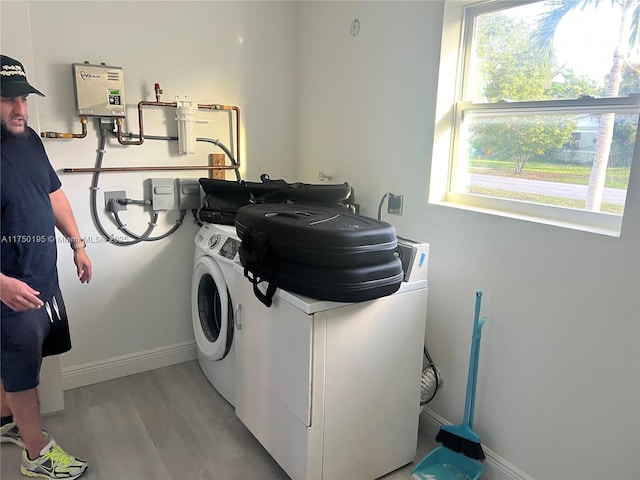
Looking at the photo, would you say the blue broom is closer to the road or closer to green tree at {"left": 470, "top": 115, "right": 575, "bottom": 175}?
the road

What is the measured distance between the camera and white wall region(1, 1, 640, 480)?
1572mm

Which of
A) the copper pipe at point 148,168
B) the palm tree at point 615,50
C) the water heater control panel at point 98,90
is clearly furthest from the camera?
the copper pipe at point 148,168

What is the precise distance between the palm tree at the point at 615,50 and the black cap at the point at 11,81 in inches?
78.3

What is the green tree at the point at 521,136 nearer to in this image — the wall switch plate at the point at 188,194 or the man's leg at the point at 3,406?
the wall switch plate at the point at 188,194

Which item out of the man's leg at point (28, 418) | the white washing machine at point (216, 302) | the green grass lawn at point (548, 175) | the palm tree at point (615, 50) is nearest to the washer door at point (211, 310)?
the white washing machine at point (216, 302)

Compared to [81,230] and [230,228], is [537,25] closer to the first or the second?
[230,228]

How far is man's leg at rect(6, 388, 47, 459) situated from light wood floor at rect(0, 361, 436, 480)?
0.17 meters

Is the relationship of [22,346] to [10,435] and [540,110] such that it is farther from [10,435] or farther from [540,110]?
[540,110]


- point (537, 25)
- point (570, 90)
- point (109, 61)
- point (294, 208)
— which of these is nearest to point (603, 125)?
point (570, 90)

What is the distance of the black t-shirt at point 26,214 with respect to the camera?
171 cm

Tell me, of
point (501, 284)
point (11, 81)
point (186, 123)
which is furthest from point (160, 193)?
point (501, 284)

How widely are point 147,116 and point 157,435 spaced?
169 centimetres

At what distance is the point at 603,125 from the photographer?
1587mm

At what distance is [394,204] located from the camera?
2332 mm
